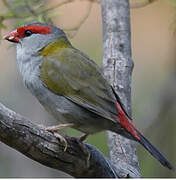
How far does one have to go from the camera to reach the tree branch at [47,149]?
135 inches

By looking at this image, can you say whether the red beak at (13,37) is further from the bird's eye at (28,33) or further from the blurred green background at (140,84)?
the blurred green background at (140,84)

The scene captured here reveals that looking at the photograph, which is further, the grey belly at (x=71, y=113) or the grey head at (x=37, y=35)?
the grey head at (x=37, y=35)

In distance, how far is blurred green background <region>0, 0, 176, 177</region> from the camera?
237 inches

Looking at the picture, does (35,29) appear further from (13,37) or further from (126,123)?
(126,123)

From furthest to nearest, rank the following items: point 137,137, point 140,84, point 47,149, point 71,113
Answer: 1. point 140,84
2. point 71,113
3. point 137,137
4. point 47,149

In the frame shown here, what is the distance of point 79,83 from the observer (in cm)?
407

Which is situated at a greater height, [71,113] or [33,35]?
[33,35]

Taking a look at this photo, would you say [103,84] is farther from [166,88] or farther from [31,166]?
[31,166]

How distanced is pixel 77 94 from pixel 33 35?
0.72 m

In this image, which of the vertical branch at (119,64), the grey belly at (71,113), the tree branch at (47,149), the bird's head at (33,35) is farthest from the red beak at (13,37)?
the tree branch at (47,149)

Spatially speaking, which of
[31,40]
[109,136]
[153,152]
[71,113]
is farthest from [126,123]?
[31,40]

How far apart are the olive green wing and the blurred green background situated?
790 mm

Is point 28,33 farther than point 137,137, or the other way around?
point 28,33

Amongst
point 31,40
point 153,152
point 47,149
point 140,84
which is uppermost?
point 31,40
